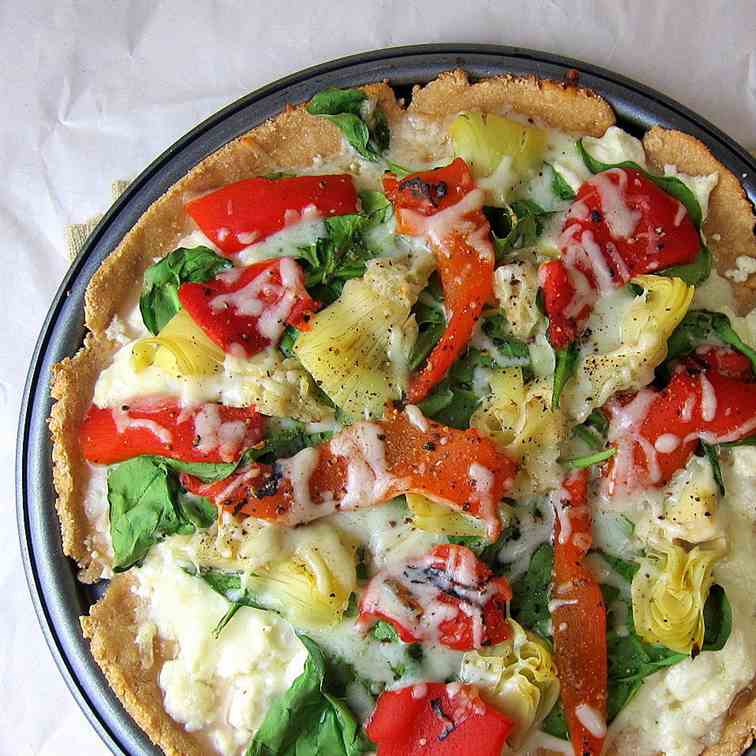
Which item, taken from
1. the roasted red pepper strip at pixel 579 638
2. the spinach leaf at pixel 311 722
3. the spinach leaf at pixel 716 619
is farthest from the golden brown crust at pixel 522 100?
the spinach leaf at pixel 311 722

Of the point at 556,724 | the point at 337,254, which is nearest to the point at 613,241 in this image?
the point at 337,254

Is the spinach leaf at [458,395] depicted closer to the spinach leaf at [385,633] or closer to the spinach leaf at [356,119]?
the spinach leaf at [385,633]

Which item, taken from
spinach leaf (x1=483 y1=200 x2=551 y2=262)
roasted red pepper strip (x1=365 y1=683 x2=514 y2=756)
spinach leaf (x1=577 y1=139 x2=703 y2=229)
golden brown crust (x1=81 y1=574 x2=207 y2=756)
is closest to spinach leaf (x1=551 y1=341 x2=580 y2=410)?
spinach leaf (x1=483 y1=200 x2=551 y2=262)

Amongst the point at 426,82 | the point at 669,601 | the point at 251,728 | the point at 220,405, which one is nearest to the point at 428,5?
the point at 426,82

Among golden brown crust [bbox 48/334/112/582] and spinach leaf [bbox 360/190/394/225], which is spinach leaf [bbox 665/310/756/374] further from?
golden brown crust [bbox 48/334/112/582]

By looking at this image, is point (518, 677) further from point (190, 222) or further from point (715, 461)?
point (190, 222)

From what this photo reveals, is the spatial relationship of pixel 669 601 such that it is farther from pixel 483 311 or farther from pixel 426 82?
pixel 426 82
